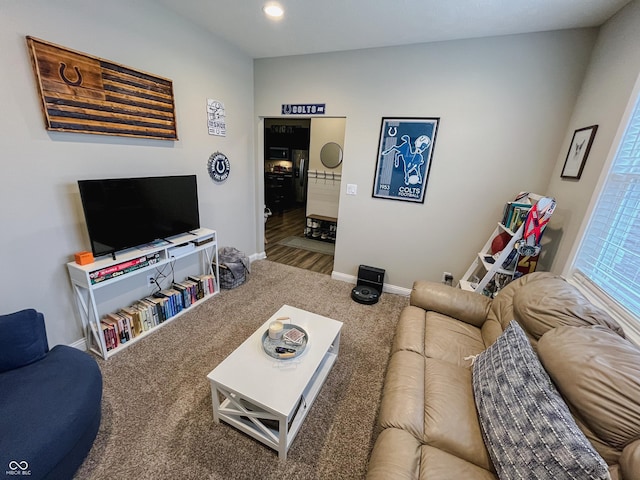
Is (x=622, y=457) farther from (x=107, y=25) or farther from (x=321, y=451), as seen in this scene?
(x=107, y=25)

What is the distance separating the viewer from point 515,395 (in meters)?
1.06

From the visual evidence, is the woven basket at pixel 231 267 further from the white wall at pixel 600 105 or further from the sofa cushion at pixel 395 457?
the white wall at pixel 600 105

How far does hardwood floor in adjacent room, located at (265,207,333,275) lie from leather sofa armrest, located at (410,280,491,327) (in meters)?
1.73

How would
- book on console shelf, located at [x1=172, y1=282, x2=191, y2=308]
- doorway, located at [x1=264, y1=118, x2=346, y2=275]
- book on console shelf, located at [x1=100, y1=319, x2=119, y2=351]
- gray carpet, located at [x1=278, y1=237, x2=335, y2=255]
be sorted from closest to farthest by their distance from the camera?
book on console shelf, located at [x1=100, y1=319, x2=119, y2=351] < book on console shelf, located at [x1=172, y1=282, x2=191, y2=308] < doorway, located at [x1=264, y1=118, x2=346, y2=275] < gray carpet, located at [x1=278, y1=237, x2=335, y2=255]

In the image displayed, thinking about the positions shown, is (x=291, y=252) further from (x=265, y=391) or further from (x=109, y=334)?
(x=265, y=391)

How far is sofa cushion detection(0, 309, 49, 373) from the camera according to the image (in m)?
1.33

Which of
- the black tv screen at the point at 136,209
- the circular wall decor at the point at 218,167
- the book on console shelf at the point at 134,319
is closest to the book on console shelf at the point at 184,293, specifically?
the book on console shelf at the point at 134,319

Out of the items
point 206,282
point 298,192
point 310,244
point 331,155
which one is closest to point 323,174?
point 331,155

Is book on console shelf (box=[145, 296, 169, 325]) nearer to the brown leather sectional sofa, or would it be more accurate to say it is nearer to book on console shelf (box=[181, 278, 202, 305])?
book on console shelf (box=[181, 278, 202, 305])

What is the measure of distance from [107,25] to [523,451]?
3.39 meters

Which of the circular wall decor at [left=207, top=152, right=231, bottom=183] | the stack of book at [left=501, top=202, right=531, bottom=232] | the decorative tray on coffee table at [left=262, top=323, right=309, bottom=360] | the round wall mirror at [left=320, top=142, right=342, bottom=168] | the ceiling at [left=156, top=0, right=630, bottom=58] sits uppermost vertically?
the ceiling at [left=156, top=0, right=630, bottom=58]

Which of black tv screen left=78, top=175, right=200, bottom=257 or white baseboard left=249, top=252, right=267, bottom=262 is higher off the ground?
black tv screen left=78, top=175, right=200, bottom=257

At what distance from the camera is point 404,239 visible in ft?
9.90

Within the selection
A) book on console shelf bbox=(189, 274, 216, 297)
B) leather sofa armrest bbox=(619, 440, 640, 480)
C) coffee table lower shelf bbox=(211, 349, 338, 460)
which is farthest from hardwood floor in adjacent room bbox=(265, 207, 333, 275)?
leather sofa armrest bbox=(619, 440, 640, 480)
